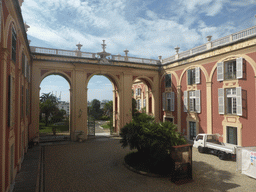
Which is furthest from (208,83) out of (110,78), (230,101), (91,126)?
(91,126)

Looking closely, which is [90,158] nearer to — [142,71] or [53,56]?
[53,56]

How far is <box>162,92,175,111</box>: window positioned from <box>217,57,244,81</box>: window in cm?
612

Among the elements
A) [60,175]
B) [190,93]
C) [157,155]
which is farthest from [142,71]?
[60,175]

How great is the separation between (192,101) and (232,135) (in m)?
4.99

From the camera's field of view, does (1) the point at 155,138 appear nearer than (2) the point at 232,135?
Yes

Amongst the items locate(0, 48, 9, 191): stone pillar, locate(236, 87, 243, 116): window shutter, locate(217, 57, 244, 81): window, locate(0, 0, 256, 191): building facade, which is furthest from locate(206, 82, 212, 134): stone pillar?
locate(0, 48, 9, 191): stone pillar

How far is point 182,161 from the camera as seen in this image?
873 cm

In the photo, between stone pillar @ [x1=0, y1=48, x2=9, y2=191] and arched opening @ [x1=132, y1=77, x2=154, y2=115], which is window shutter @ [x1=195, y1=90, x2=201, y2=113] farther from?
stone pillar @ [x1=0, y1=48, x2=9, y2=191]

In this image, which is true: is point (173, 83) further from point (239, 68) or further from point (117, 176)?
point (117, 176)

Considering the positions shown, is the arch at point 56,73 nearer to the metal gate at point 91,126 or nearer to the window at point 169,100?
the metal gate at point 91,126

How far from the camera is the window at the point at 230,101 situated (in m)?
13.2

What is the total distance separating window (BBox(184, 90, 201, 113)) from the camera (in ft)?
55.3

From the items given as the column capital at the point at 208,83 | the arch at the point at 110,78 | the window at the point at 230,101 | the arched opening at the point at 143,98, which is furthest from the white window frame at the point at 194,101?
the arch at the point at 110,78

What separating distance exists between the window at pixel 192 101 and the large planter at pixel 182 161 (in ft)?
29.6
